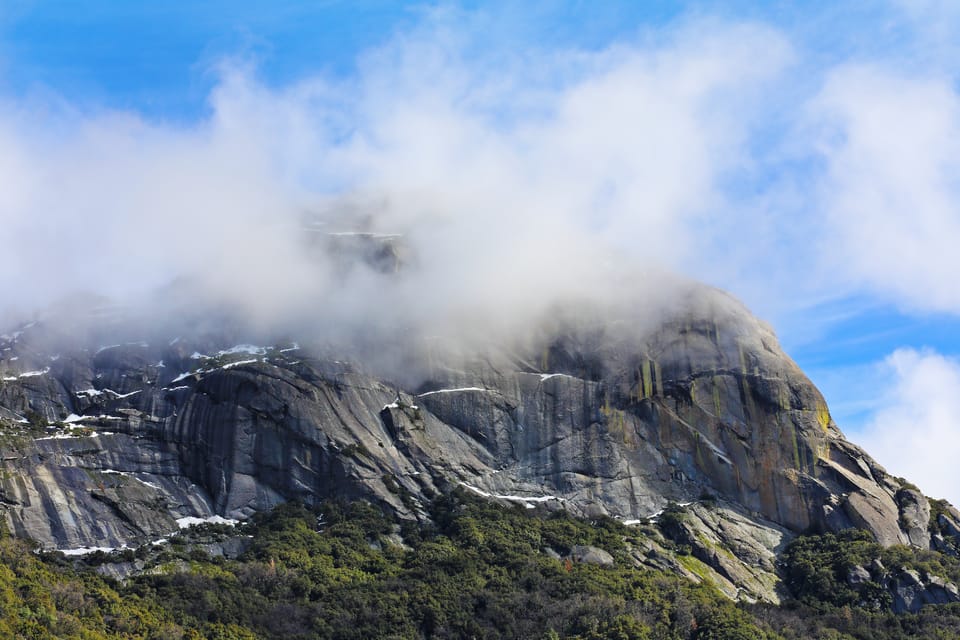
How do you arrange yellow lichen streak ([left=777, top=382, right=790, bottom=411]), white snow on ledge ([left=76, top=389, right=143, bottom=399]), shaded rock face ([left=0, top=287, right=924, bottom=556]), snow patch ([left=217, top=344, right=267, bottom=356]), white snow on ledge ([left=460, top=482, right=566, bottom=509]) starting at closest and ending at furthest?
shaded rock face ([left=0, top=287, right=924, bottom=556]) → white snow on ledge ([left=460, top=482, right=566, bottom=509]) → white snow on ledge ([left=76, top=389, right=143, bottom=399]) → yellow lichen streak ([left=777, top=382, right=790, bottom=411]) → snow patch ([left=217, top=344, right=267, bottom=356])

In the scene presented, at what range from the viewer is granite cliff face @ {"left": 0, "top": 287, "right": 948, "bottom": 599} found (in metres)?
135

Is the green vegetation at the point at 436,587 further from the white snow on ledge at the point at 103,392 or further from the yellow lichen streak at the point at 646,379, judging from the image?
the white snow on ledge at the point at 103,392

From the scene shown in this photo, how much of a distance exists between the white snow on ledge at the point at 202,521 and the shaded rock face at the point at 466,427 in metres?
1.41

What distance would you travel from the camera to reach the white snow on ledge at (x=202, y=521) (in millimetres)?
127562

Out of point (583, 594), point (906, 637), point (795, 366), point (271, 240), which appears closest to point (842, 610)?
point (906, 637)

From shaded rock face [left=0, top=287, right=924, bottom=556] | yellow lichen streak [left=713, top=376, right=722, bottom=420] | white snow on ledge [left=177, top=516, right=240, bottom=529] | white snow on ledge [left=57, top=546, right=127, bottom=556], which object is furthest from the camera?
yellow lichen streak [left=713, top=376, right=722, bottom=420]

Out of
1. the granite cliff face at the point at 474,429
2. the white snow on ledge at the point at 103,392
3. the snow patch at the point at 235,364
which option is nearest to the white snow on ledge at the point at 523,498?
the granite cliff face at the point at 474,429

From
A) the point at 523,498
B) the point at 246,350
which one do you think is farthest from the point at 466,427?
the point at 246,350

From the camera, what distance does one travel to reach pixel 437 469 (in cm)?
14250

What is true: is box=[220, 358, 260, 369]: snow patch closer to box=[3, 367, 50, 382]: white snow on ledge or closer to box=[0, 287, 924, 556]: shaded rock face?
box=[0, 287, 924, 556]: shaded rock face

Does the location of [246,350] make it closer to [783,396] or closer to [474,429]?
A: [474,429]

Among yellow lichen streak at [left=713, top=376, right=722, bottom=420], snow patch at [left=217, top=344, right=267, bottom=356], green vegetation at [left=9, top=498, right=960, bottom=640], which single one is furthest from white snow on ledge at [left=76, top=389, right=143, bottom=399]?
yellow lichen streak at [left=713, top=376, right=722, bottom=420]

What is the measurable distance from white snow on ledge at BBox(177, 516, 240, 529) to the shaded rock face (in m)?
1.41

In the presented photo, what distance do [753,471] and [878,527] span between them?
52.2ft
